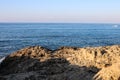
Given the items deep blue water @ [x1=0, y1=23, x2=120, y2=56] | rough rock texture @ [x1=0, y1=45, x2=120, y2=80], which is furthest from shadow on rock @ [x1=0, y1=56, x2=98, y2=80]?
deep blue water @ [x1=0, y1=23, x2=120, y2=56]

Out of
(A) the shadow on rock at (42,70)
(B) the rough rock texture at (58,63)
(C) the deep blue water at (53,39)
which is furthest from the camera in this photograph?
(C) the deep blue water at (53,39)

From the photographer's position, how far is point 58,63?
626 inches

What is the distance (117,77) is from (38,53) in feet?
22.7

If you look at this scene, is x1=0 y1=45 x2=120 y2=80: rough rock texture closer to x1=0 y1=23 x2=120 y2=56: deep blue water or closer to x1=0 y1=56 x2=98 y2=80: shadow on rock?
x1=0 y1=56 x2=98 y2=80: shadow on rock

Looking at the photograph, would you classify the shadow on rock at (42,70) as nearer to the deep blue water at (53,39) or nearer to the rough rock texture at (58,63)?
the rough rock texture at (58,63)

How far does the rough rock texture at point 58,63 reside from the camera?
47.5 feet

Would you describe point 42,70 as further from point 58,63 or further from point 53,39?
point 53,39

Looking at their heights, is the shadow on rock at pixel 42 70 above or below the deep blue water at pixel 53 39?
above

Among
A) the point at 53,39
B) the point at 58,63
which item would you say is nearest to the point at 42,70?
the point at 58,63

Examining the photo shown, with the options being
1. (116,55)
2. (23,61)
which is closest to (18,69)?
(23,61)

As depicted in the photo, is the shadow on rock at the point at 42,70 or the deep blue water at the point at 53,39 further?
the deep blue water at the point at 53,39

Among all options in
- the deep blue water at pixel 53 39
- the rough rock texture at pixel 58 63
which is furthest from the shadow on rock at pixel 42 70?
the deep blue water at pixel 53 39

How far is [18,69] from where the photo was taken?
16.5m

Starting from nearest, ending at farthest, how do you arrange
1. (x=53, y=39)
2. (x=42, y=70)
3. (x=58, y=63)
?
(x=42, y=70)
(x=58, y=63)
(x=53, y=39)
